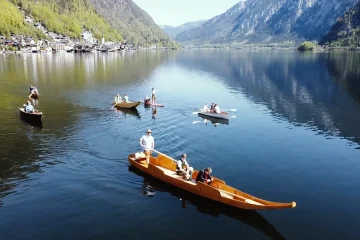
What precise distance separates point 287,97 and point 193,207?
5371cm

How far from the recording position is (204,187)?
25109 mm

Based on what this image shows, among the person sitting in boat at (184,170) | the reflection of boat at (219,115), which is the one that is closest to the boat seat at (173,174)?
the person sitting in boat at (184,170)

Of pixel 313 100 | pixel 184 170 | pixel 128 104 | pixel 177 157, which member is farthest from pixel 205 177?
pixel 313 100

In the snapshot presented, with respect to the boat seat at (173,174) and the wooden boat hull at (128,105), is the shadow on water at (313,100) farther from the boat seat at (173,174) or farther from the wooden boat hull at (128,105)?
the boat seat at (173,174)

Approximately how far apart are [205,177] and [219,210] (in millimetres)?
2592

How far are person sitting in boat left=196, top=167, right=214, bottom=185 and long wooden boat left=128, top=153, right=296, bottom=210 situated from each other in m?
0.32

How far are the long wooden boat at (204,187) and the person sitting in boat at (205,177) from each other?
1.04 ft

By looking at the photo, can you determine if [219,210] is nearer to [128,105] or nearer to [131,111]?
[131,111]

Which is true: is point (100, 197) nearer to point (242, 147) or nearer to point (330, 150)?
point (242, 147)

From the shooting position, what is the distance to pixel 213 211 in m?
24.2

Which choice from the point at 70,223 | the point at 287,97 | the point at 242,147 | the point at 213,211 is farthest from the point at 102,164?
the point at 287,97

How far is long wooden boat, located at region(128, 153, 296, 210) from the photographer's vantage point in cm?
2275

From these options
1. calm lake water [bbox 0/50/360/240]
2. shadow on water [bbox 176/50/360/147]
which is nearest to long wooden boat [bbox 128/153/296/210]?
calm lake water [bbox 0/50/360/240]

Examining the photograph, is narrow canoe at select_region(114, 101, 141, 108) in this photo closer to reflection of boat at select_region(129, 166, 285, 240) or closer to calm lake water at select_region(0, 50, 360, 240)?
calm lake water at select_region(0, 50, 360, 240)
